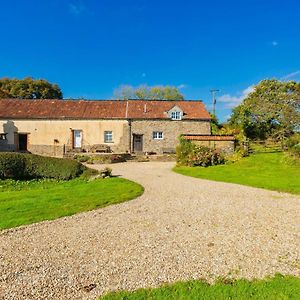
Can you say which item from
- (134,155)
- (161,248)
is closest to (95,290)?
(161,248)

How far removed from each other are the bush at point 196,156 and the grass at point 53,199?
858cm

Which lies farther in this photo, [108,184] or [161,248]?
[108,184]

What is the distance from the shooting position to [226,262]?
16.6 ft

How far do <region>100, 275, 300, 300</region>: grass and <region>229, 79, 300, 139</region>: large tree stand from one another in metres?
25.4

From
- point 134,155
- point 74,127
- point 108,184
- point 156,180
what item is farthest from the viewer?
point 74,127

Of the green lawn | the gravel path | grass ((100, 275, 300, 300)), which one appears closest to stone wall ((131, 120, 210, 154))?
the green lawn

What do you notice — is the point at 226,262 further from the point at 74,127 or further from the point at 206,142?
the point at 74,127

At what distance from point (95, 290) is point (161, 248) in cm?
185

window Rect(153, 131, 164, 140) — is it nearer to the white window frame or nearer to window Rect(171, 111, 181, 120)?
window Rect(171, 111, 181, 120)

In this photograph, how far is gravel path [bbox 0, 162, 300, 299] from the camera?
4430mm

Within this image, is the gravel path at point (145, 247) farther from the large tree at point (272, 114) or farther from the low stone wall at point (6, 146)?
the low stone wall at point (6, 146)

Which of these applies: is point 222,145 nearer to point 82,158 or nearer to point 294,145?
point 294,145

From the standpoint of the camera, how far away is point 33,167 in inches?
564

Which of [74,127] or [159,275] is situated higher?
[74,127]
